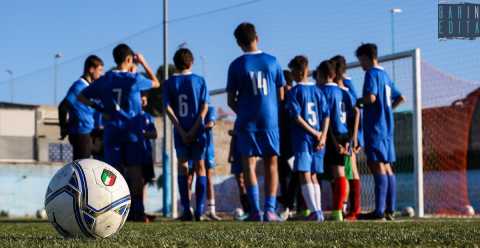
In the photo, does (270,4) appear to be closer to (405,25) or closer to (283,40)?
(283,40)

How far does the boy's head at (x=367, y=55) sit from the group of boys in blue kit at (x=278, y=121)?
0.04 ft

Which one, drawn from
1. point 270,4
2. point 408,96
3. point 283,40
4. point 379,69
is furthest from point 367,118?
point 270,4

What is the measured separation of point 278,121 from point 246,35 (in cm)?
129

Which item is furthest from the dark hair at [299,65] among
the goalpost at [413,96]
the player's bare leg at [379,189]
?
the goalpost at [413,96]

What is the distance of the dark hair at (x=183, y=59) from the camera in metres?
9.34

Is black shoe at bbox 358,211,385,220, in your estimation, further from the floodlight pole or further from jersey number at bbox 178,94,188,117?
the floodlight pole

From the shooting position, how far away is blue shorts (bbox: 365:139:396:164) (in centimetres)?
898

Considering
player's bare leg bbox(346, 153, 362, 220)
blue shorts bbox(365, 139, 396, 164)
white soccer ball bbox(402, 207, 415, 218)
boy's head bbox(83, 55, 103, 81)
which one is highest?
boy's head bbox(83, 55, 103, 81)

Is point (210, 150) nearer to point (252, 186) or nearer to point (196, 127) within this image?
point (196, 127)

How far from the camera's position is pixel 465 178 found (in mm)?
12828

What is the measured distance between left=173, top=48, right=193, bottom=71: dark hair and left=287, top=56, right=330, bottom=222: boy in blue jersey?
121cm

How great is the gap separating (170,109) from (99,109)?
775mm

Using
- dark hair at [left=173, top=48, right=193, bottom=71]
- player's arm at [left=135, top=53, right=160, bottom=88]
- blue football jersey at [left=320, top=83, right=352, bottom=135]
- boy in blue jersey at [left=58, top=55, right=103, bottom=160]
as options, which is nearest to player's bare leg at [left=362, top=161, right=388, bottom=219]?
blue football jersey at [left=320, top=83, right=352, bottom=135]

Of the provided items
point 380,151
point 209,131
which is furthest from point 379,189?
point 209,131
